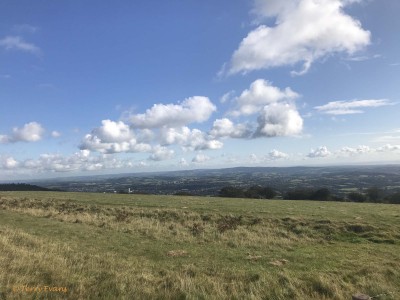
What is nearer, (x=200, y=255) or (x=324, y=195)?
(x=200, y=255)

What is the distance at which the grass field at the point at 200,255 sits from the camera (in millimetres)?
11984

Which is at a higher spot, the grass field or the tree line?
the grass field

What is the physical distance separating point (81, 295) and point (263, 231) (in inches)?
709

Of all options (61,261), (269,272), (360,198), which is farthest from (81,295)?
(360,198)

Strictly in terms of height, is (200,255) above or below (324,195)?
above

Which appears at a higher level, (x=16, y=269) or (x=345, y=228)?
(x=16, y=269)

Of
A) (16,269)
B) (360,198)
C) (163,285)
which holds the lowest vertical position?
(360,198)

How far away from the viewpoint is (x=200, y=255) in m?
19.9

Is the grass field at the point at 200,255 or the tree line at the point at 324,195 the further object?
the tree line at the point at 324,195

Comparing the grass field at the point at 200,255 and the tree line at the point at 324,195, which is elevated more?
the grass field at the point at 200,255

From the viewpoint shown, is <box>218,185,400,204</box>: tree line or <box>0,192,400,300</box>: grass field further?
<box>218,185,400,204</box>: tree line

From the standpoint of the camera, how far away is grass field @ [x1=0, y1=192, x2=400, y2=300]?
12.0 meters

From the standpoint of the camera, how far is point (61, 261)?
14891mm

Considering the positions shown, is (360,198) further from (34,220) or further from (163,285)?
(163,285)
